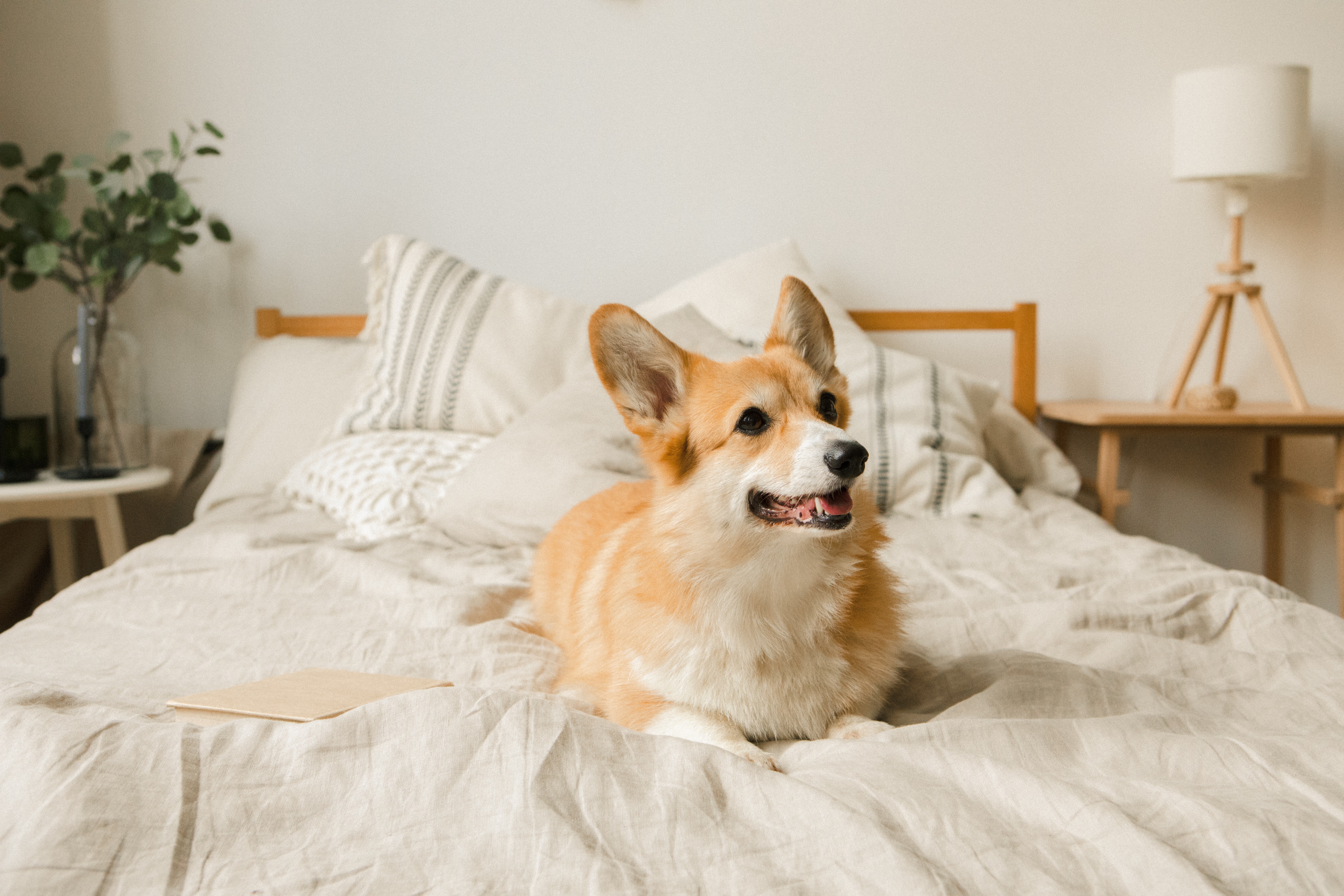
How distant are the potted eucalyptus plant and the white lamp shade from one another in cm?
258

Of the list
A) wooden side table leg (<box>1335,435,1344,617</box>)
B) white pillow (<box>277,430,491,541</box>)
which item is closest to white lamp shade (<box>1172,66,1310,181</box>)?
wooden side table leg (<box>1335,435,1344,617</box>)

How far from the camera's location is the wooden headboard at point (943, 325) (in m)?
2.63

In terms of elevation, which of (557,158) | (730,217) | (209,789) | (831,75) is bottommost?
(209,789)

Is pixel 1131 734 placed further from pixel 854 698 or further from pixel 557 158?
pixel 557 158

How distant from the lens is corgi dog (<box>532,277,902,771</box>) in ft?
3.14

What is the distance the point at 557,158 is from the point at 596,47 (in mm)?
340

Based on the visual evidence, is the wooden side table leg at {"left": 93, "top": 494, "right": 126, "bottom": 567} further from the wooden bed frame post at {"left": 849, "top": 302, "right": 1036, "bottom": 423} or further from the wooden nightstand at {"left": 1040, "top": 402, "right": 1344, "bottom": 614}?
the wooden nightstand at {"left": 1040, "top": 402, "right": 1344, "bottom": 614}

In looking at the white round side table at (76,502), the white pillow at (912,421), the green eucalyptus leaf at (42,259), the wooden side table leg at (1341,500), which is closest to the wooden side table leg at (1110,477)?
the white pillow at (912,421)

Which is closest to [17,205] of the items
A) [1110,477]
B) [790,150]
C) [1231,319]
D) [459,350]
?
[459,350]

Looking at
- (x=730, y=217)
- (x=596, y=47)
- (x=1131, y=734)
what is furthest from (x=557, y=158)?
(x=1131, y=734)

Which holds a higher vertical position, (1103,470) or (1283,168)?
(1283,168)

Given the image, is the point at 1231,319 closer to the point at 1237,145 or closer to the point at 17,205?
the point at 1237,145

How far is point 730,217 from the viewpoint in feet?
9.20

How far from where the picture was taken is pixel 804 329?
1.17 metres
